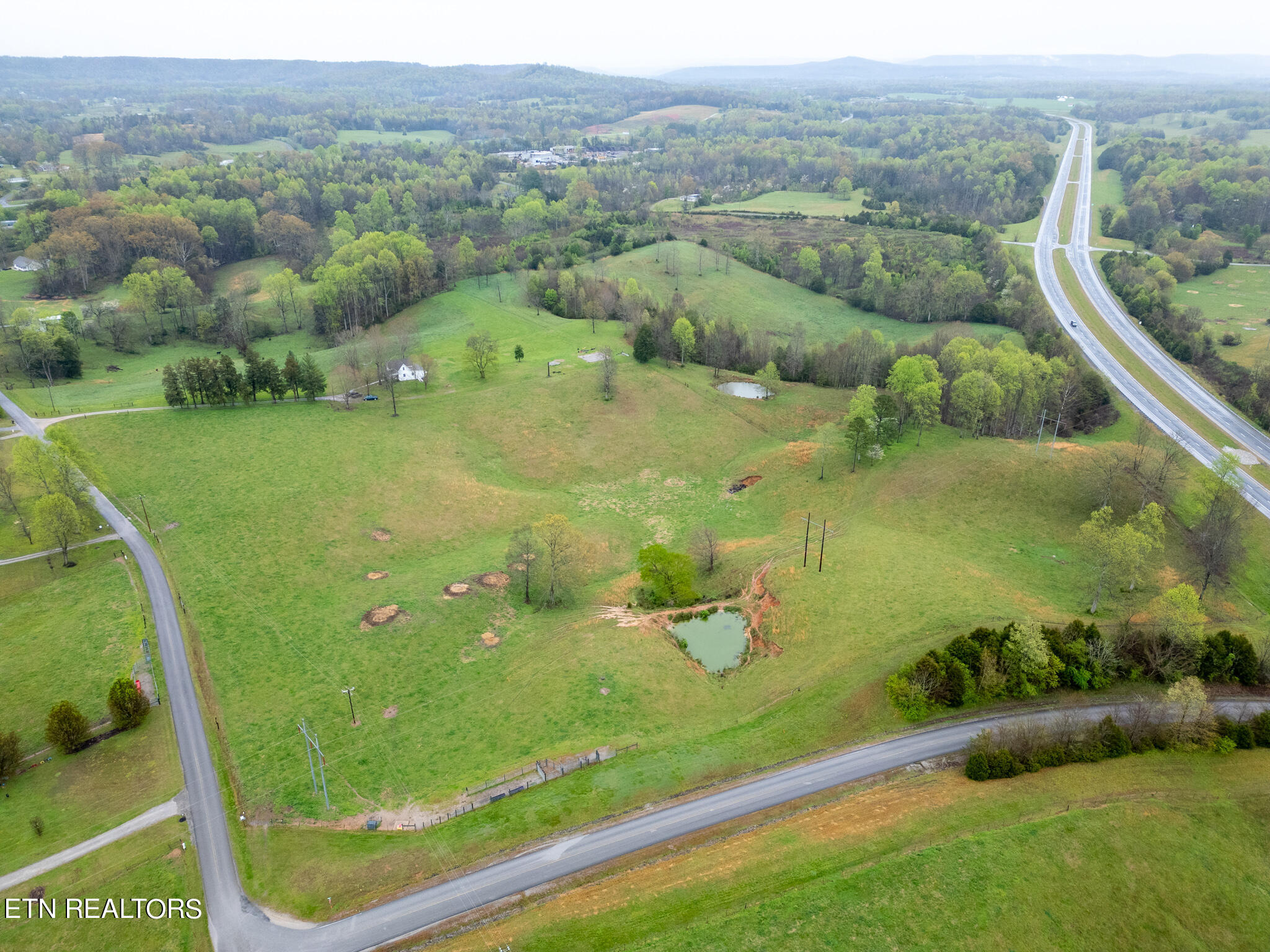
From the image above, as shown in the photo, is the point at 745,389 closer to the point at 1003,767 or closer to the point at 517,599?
the point at 517,599

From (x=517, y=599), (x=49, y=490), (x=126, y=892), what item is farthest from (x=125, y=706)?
(x=49, y=490)

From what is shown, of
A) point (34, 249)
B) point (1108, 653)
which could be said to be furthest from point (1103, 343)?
point (34, 249)

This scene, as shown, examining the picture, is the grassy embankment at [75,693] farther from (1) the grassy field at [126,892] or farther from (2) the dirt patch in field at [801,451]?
(2) the dirt patch in field at [801,451]

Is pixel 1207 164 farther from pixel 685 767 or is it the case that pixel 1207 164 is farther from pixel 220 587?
pixel 220 587

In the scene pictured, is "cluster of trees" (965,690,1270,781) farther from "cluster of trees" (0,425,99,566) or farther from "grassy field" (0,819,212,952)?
"cluster of trees" (0,425,99,566)

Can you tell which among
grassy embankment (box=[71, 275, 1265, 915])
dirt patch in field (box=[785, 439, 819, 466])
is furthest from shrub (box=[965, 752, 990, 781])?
dirt patch in field (box=[785, 439, 819, 466])
